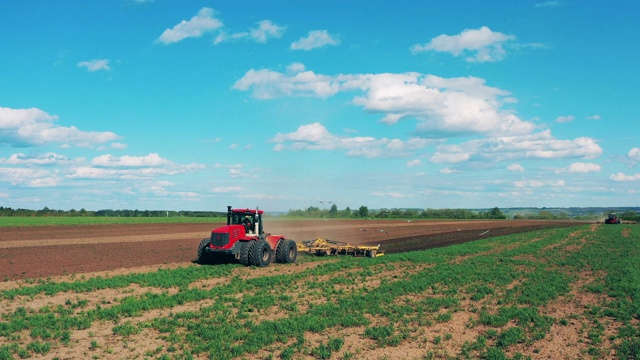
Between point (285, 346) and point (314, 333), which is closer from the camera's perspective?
point (285, 346)

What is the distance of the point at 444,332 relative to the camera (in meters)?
14.7

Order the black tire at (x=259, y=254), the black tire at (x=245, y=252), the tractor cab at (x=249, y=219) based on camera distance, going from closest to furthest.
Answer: the black tire at (x=259, y=254) → the black tire at (x=245, y=252) → the tractor cab at (x=249, y=219)

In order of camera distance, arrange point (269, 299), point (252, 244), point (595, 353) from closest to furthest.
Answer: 1. point (595, 353)
2. point (269, 299)
3. point (252, 244)

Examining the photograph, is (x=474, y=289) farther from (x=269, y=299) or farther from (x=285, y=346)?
(x=285, y=346)

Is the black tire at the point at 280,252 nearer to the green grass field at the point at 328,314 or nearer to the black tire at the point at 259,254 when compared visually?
the black tire at the point at 259,254

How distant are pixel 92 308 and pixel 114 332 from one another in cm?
384

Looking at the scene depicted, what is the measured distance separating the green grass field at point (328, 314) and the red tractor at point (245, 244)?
0.97 metres

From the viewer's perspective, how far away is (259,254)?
89.0 ft

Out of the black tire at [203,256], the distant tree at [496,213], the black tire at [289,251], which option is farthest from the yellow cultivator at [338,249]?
the distant tree at [496,213]

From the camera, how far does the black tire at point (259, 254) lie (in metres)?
27.2

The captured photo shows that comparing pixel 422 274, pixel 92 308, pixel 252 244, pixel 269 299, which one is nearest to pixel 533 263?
pixel 422 274

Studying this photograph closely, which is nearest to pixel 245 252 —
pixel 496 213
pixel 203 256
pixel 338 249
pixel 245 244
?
pixel 245 244

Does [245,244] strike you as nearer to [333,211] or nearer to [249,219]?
[249,219]

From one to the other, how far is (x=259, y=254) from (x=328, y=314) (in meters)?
11.4
